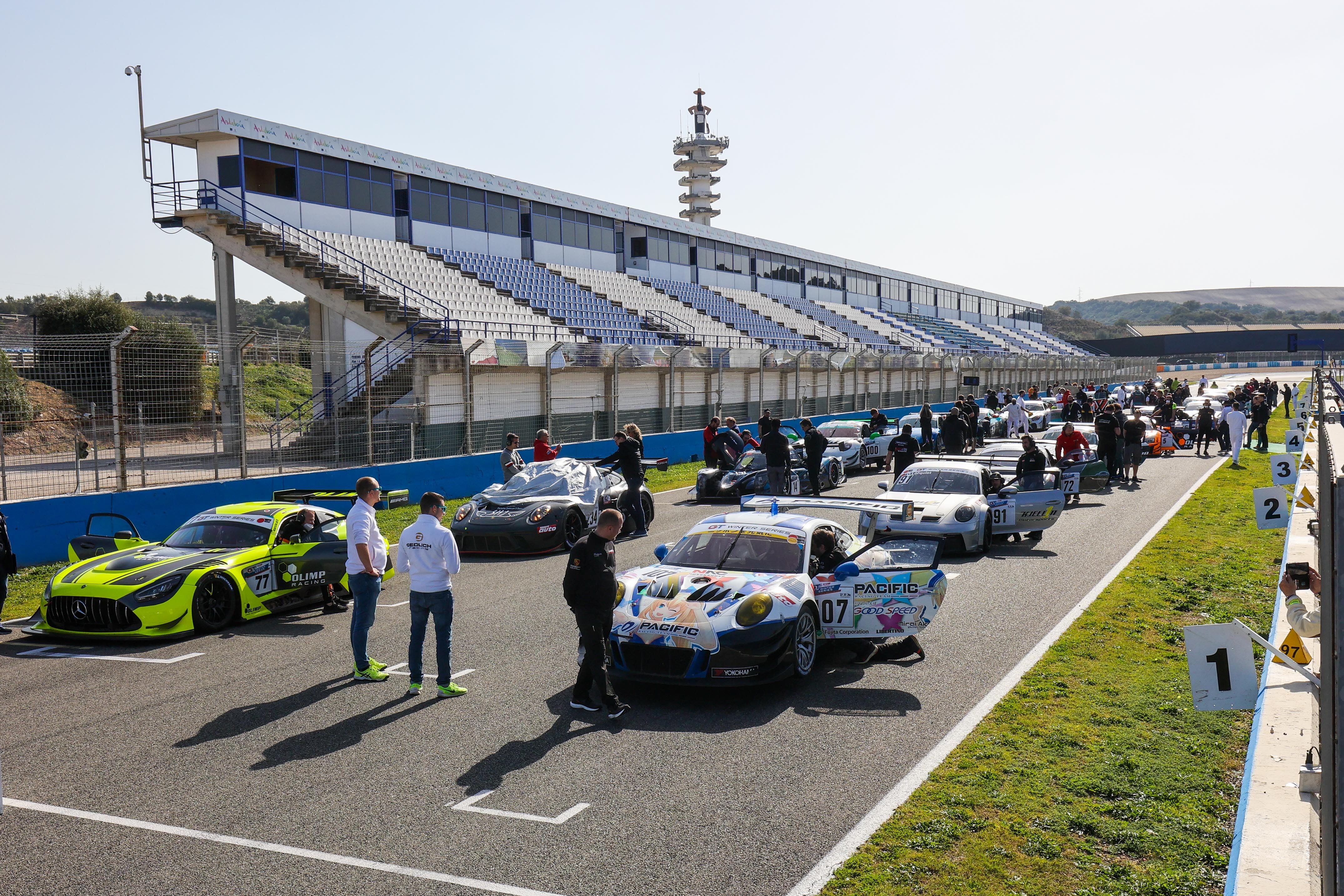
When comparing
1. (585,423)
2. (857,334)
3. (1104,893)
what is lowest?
(1104,893)

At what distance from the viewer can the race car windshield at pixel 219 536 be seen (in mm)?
10617

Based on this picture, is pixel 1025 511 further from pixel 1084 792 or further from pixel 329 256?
pixel 329 256

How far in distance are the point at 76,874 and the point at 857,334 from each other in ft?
197

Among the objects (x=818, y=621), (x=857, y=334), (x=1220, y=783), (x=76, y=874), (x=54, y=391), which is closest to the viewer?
(x=76, y=874)

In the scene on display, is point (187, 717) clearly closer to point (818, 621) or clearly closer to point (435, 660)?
point (435, 660)

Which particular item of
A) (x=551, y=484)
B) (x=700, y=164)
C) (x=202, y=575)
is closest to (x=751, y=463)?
(x=551, y=484)

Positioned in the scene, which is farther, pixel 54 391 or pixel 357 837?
pixel 54 391

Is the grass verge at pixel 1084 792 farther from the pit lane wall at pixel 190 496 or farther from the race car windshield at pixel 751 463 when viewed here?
the pit lane wall at pixel 190 496

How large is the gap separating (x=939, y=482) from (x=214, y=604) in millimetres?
9747

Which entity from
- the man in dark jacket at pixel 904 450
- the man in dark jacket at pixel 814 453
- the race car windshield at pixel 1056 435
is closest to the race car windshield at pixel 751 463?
the man in dark jacket at pixel 814 453

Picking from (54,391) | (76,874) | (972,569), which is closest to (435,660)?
(76,874)

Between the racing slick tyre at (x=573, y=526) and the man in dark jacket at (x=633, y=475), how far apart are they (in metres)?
1.01

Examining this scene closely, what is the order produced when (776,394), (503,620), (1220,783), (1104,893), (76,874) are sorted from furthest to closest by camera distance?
1. (776,394)
2. (503,620)
3. (1220,783)
4. (76,874)
5. (1104,893)

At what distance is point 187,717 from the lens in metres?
7.46
